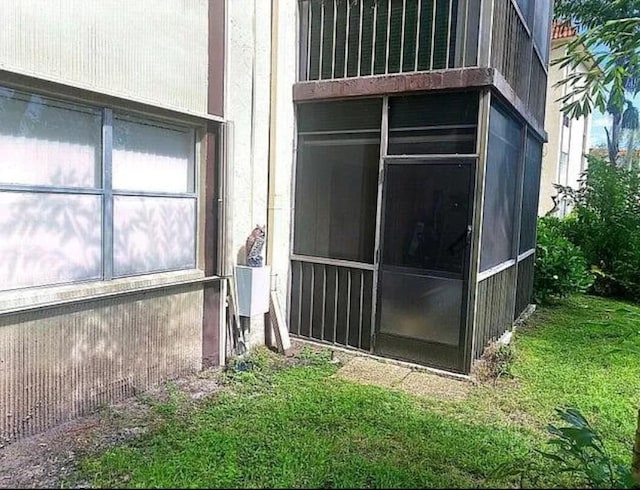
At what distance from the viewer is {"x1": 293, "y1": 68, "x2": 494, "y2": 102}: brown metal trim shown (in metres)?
4.17

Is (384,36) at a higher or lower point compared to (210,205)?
higher

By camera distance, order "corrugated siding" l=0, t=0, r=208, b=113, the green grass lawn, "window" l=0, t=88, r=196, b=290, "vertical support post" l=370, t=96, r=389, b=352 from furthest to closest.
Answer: "vertical support post" l=370, t=96, r=389, b=352, "window" l=0, t=88, r=196, b=290, "corrugated siding" l=0, t=0, r=208, b=113, the green grass lawn

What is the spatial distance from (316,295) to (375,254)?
0.89 meters

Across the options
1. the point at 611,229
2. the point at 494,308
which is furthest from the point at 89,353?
the point at 611,229

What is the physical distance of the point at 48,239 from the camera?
3234 mm

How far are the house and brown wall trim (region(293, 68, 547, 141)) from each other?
0.07 feet

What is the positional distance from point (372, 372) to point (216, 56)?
320 cm

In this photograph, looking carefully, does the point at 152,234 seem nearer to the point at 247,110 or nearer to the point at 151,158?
the point at 151,158

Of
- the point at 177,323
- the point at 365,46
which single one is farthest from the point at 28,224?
the point at 365,46

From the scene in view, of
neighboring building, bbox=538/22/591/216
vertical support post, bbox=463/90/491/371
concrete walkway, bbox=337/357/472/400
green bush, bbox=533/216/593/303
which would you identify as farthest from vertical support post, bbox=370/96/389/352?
neighboring building, bbox=538/22/591/216

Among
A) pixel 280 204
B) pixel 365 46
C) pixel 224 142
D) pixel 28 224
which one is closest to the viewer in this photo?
pixel 28 224

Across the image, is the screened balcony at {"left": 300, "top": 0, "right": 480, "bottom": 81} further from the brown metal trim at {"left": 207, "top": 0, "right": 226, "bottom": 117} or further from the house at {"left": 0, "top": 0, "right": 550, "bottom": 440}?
the brown metal trim at {"left": 207, "top": 0, "right": 226, "bottom": 117}

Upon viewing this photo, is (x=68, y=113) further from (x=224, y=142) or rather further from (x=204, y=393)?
(x=204, y=393)

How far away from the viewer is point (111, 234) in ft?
11.9
